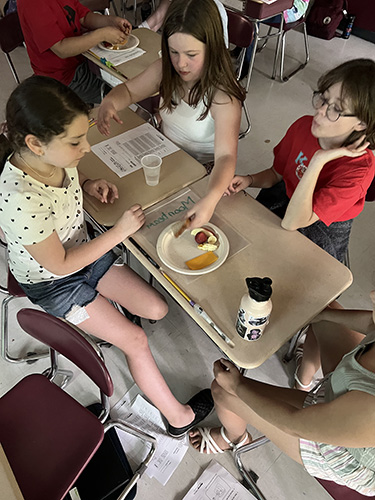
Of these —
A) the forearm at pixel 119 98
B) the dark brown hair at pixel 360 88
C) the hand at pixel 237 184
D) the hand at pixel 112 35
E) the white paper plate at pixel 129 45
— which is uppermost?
the dark brown hair at pixel 360 88

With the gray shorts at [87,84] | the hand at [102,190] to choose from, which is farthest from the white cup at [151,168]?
the gray shorts at [87,84]

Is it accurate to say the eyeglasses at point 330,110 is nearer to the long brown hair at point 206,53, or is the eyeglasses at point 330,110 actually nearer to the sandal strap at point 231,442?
the long brown hair at point 206,53

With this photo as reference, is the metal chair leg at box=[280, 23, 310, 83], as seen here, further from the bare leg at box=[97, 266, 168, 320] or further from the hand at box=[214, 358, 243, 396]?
the hand at box=[214, 358, 243, 396]

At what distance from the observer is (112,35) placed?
2.17 m

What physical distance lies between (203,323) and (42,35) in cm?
186

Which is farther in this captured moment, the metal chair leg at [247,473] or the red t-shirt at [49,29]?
the red t-shirt at [49,29]

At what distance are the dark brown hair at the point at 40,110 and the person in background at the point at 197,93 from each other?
0.50 metres

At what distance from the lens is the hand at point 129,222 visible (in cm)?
134

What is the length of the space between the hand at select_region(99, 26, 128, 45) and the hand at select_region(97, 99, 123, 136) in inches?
25.9

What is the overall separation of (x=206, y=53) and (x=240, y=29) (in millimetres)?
1244

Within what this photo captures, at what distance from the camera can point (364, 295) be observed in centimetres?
221

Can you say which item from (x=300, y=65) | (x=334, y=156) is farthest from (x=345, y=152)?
(x=300, y=65)

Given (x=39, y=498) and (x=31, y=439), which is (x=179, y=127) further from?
(x=39, y=498)

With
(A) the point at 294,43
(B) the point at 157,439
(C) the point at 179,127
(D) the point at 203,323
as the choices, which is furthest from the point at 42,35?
(A) the point at 294,43
